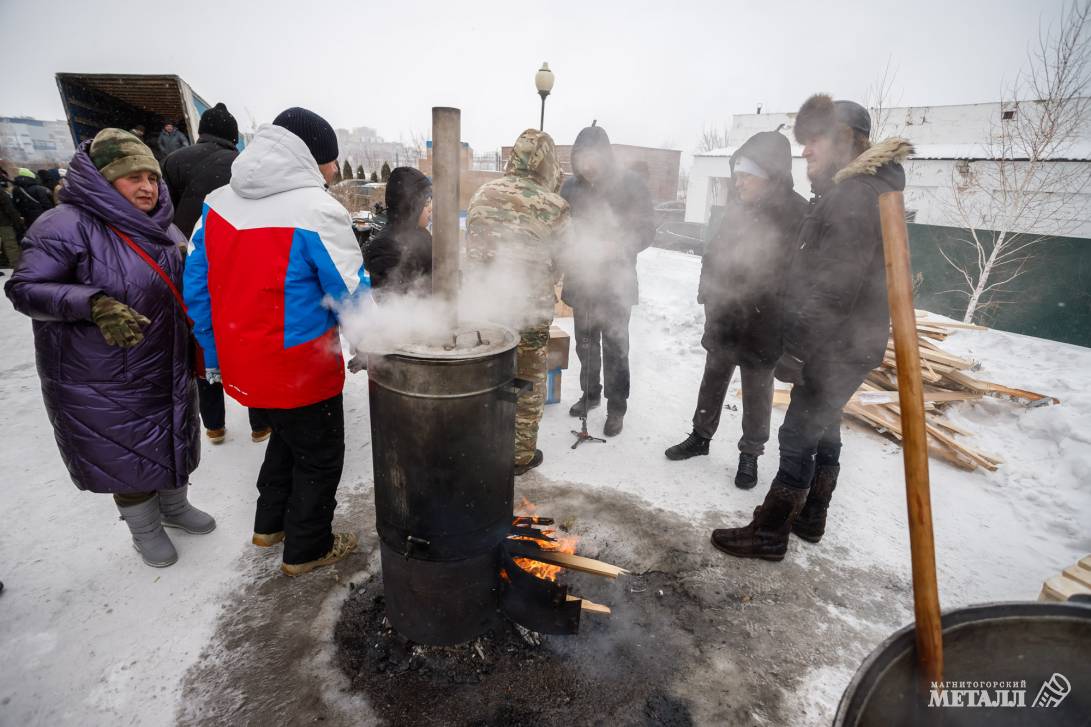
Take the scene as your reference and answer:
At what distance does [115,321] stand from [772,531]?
12.8 ft

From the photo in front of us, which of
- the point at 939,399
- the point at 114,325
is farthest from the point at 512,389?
the point at 939,399

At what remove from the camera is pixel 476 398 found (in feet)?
6.81

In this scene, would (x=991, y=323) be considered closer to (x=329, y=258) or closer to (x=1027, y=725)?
(x=1027, y=725)

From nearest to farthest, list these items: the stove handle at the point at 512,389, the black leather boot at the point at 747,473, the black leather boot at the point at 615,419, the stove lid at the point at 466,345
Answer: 1. the stove lid at the point at 466,345
2. the stove handle at the point at 512,389
3. the black leather boot at the point at 747,473
4. the black leather boot at the point at 615,419

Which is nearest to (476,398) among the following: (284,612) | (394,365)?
(394,365)

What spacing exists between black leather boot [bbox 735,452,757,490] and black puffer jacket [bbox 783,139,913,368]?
1287 millimetres

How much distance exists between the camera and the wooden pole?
133cm

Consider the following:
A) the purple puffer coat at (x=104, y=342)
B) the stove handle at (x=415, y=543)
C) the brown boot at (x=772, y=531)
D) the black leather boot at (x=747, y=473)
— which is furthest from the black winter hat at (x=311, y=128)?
the black leather boot at (x=747, y=473)

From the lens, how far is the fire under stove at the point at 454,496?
6.70 ft

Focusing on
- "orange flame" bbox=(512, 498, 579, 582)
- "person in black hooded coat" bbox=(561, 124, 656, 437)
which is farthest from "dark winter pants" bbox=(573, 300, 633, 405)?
"orange flame" bbox=(512, 498, 579, 582)

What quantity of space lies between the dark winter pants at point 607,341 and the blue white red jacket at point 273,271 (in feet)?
8.71

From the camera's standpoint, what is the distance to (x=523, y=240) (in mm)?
3568

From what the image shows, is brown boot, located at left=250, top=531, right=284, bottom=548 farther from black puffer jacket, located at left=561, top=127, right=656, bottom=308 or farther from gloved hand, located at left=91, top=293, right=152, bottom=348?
black puffer jacket, located at left=561, top=127, right=656, bottom=308

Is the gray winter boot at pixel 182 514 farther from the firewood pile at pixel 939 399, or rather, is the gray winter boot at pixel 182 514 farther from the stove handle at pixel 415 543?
the firewood pile at pixel 939 399
